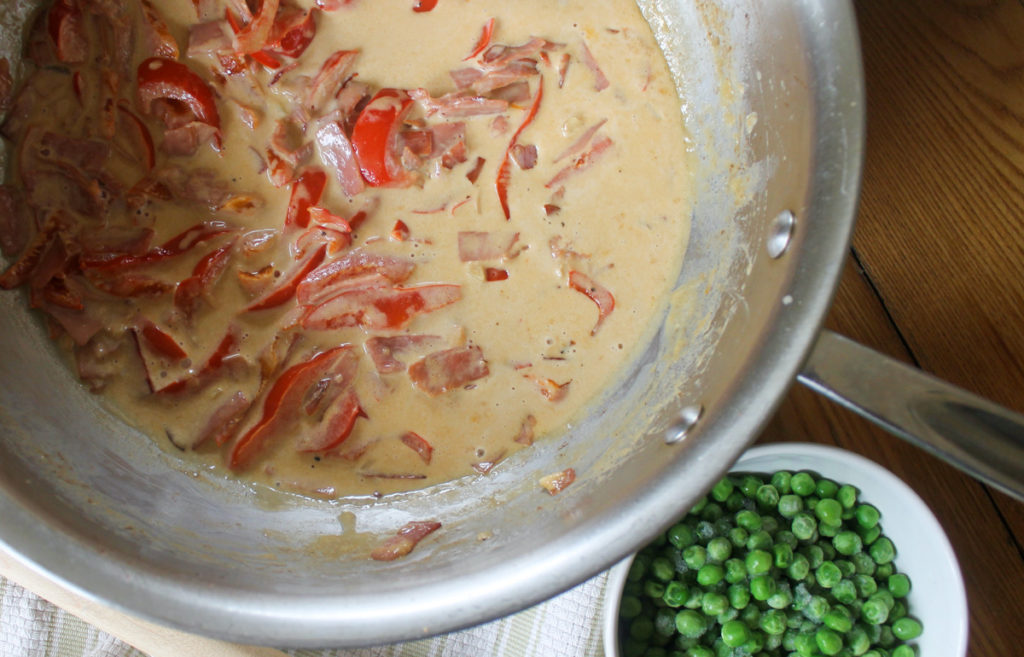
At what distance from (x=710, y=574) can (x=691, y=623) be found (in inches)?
4.5

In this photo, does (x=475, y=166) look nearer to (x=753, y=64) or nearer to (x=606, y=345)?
(x=606, y=345)

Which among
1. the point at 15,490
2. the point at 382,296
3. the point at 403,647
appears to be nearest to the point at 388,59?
the point at 382,296

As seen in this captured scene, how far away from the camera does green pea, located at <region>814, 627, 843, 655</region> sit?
1.65 metres

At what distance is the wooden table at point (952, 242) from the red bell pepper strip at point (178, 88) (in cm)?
144

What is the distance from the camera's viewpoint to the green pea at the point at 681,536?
5.67 ft

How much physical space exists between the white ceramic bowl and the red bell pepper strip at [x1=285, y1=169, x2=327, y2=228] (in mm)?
990

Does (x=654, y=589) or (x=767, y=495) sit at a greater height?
(x=767, y=495)

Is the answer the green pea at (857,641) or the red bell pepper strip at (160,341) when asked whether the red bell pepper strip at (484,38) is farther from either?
the green pea at (857,641)

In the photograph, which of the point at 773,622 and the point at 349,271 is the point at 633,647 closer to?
the point at 773,622

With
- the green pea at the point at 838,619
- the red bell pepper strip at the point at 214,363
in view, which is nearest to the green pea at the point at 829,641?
the green pea at the point at 838,619

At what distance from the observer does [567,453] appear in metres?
1.63

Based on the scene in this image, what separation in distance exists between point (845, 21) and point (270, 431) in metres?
1.31

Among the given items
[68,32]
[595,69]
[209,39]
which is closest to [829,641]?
[595,69]

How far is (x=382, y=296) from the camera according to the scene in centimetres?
161
